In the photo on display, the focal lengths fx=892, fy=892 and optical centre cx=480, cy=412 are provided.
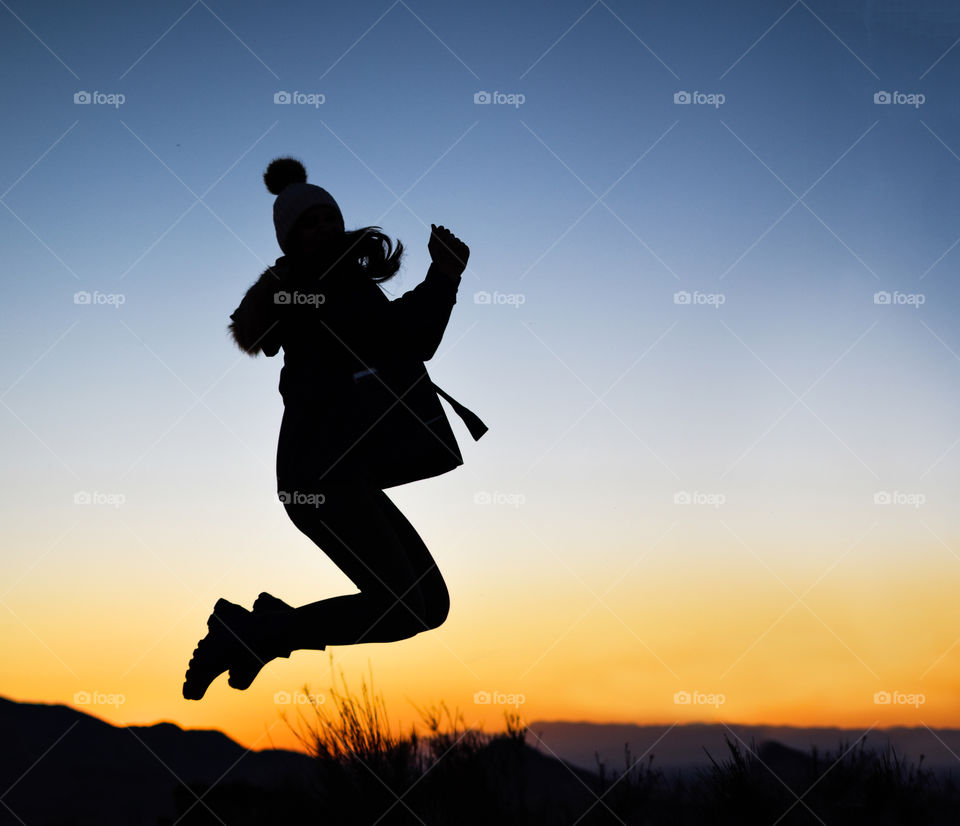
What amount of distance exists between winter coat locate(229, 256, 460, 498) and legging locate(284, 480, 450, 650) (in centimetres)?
9

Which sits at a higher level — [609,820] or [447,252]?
[447,252]

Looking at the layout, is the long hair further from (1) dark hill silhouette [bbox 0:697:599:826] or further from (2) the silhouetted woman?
(1) dark hill silhouette [bbox 0:697:599:826]

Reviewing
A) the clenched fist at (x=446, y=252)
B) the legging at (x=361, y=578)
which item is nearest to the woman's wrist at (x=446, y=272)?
the clenched fist at (x=446, y=252)

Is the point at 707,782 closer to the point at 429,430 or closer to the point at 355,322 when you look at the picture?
the point at 429,430

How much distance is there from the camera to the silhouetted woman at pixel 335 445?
9.61 feet

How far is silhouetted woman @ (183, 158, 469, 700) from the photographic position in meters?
2.93

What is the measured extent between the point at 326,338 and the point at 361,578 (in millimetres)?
816

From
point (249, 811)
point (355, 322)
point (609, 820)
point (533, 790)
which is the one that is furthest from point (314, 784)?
point (355, 322)

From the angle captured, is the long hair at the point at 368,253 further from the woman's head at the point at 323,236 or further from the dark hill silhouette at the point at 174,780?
the dark hill silhouette at the point at 174,780

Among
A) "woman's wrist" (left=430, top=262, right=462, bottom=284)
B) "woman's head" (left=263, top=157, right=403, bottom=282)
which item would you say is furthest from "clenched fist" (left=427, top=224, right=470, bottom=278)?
"woman's head" (left=263, top=157, right=403, bottom=282)

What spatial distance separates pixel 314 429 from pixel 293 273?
57cm

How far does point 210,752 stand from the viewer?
717 cm

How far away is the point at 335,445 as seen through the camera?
9.65 ft

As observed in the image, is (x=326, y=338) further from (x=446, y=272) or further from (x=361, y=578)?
(x=361, y=578)
